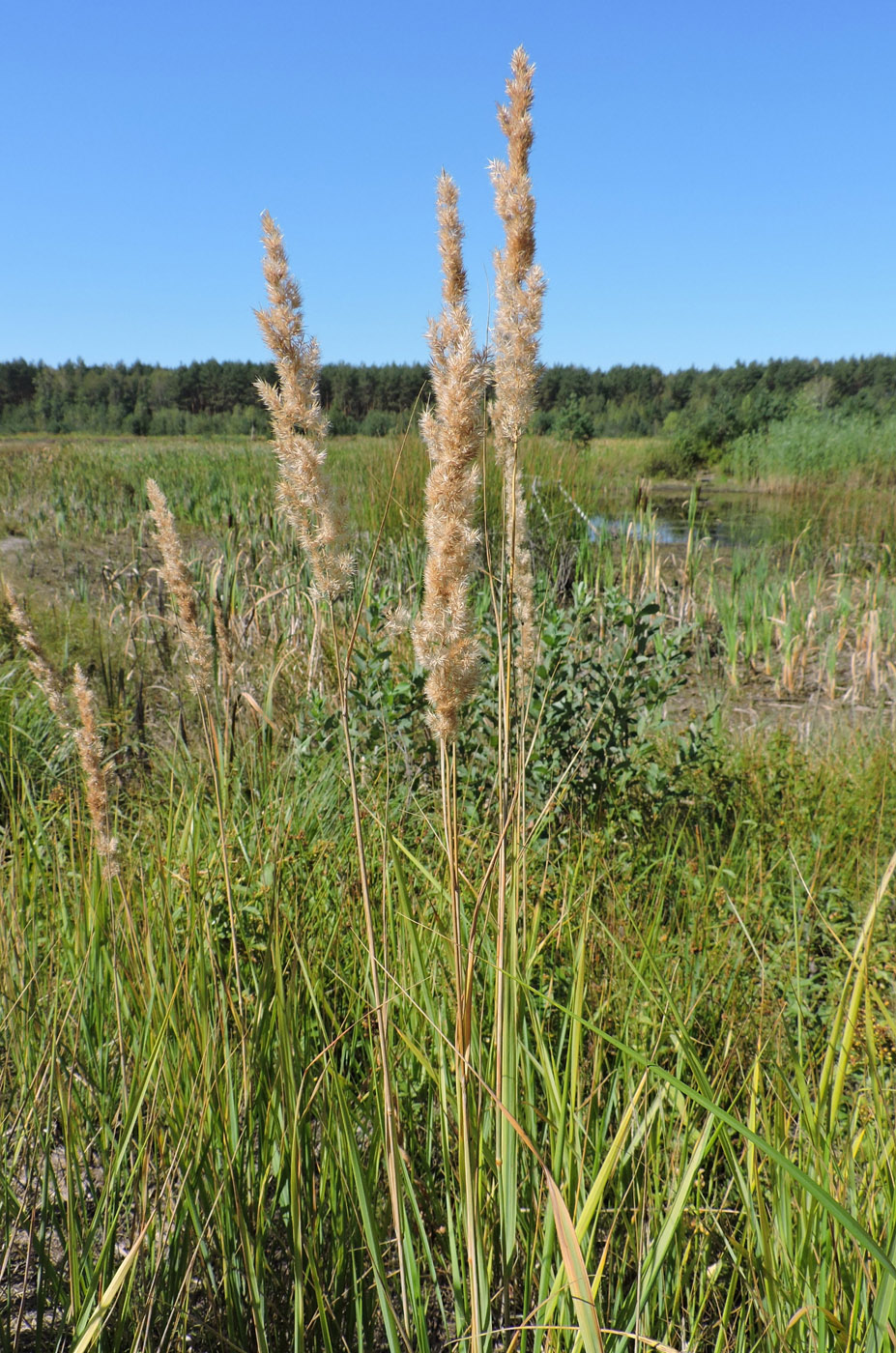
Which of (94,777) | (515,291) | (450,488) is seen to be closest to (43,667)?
(94,777)

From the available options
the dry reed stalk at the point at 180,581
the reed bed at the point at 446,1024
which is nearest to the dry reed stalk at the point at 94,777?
the reed bed at the point at 446,1024

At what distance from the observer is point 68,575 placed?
761 cm

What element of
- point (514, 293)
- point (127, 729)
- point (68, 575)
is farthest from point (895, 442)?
point (514, 293)

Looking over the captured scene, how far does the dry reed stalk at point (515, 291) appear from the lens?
3.66 feet

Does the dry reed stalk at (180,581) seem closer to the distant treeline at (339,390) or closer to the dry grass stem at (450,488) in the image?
the dry grass stem at (450,488)

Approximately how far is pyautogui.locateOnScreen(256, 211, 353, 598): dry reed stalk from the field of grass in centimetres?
7

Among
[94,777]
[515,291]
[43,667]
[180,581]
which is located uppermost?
[515,291]

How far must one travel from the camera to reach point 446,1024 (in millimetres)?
1609

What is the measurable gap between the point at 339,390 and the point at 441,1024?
47.1 meters

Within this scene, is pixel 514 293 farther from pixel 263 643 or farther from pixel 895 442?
pixel 895 442

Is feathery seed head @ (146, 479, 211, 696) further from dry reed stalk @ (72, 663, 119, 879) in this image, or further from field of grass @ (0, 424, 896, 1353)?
dry reed stalk @ (72, 663, 119, 879)

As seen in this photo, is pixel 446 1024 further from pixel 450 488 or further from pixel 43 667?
pixel 450 488

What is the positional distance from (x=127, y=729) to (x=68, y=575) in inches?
167

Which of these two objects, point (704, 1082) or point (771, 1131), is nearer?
point (704, 1082)
